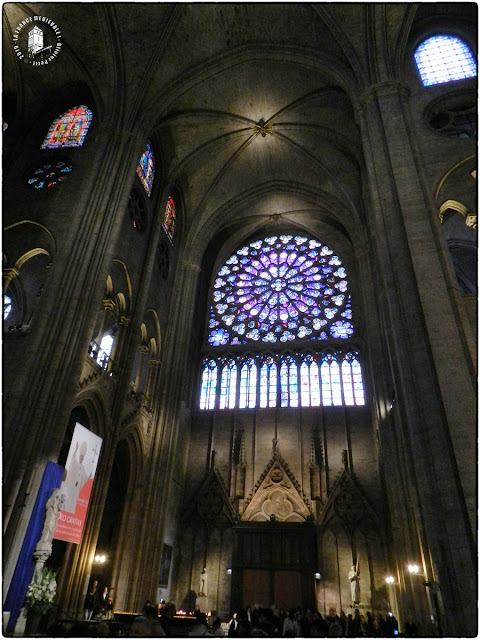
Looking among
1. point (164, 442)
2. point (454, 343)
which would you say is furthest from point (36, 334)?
point (454, 343)

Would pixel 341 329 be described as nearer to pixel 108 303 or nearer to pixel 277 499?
pixel 277 499

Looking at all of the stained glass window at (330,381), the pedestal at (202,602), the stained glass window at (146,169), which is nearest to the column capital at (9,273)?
the stained glass window at (146,169)

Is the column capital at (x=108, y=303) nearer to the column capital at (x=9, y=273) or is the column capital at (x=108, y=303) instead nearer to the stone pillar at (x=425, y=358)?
the column capital at (x=9, y=273)

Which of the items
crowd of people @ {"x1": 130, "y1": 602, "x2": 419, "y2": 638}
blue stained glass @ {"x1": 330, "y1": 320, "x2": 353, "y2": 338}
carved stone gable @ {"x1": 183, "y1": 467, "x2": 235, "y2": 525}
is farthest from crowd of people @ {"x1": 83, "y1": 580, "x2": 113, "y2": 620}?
blue stained glass @ {"x1": 330, "y1": 320, "x2": 353, "y2": 338}

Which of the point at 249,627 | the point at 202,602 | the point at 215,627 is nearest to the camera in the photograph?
the point at 249,627

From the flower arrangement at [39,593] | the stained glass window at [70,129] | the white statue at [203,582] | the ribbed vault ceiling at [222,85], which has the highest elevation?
the ribbed vault ceiling at [222,85]

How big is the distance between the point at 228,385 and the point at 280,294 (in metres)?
5.51

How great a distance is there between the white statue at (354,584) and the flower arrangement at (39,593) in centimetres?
1026

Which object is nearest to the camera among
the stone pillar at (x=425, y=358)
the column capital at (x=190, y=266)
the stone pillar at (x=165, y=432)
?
the stone pillar at (x=425, y=358)

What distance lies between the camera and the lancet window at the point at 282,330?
19109 mm

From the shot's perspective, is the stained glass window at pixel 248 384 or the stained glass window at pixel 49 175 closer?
the stained glass window at pixel 49 175

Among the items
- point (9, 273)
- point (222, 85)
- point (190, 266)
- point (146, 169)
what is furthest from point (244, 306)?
point (9, 273)

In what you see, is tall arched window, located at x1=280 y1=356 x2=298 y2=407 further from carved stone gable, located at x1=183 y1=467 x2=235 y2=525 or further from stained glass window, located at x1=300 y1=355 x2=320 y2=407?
carved stone gable, located at x1=183 y1=467 x2=235 y2=525

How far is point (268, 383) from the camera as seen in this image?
64.1 feet
